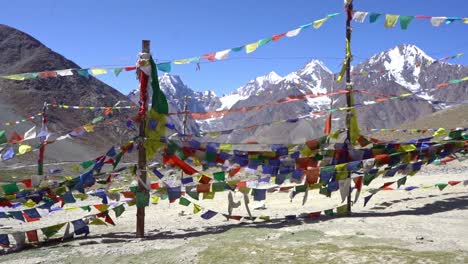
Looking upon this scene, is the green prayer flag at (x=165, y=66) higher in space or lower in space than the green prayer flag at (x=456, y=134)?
higher

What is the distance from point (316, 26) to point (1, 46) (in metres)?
135

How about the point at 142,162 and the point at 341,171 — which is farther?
the point at 341,171

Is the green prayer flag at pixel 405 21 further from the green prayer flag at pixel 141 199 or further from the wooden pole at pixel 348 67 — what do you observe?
the green prayer flag at pixel 141 199

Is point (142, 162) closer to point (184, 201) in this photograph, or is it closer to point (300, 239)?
point (184, 201)

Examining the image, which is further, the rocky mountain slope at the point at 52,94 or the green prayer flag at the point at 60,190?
the rocky mountain slope at the point at 52,94

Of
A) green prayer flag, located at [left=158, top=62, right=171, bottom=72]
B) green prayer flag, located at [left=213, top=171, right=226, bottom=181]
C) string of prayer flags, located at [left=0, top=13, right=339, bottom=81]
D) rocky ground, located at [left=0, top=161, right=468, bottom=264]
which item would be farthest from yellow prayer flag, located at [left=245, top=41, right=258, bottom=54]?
rocky ground, located at [left=0, top=161, right=468, bottom=264]

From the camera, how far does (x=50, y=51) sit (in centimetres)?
13225

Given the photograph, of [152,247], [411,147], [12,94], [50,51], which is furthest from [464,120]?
[50,51]

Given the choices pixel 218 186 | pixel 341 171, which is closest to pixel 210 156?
Result: pixel 218 186

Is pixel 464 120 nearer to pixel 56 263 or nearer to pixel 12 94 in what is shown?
pixel 56 263

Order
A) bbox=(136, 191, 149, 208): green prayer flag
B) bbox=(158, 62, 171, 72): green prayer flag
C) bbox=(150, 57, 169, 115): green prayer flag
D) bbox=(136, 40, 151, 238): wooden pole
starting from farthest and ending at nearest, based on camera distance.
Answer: bbox=(158, 62, 171, 72): green prayer flag
bbox=(150, 57, 169, 115): green prayer flag
bbox=(136, 40, 151, 238): wooden pole
bbox=(136, 191, 149, 208): green prayer flag

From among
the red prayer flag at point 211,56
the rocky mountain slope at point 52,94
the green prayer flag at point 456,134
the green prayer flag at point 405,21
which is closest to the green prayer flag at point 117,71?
the red prayer flag at point 211,56

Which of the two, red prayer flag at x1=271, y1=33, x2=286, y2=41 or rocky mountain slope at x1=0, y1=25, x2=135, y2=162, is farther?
rocky mountain slope at x1=0, y1=25, x2=135, y2=162

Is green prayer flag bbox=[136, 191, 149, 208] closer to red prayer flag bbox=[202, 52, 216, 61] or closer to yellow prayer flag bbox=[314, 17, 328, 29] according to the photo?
red prayer flag bbox=[202, 52, 216, 61]
